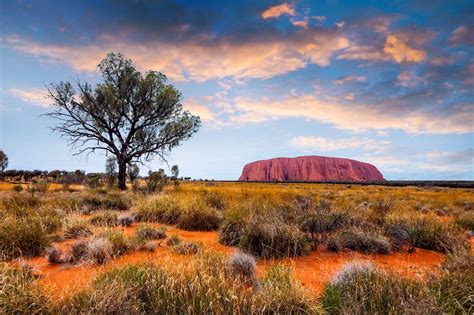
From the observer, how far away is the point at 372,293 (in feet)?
10.9

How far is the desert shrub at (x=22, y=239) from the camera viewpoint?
5.57 metres

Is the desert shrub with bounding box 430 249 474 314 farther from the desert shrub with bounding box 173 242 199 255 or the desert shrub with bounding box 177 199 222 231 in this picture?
the desert shrub with bounding box 177 199 222 231

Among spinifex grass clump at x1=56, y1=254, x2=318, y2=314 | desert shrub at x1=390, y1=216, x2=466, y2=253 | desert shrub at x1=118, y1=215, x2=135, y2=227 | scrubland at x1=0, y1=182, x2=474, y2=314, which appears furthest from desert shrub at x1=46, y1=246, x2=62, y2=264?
desert shrub at x1=390, y1=216, x2=466, y2=253

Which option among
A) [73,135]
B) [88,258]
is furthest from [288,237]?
[73,135]

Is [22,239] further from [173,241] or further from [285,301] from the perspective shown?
[285,301]

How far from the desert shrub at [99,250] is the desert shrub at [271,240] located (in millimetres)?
2710

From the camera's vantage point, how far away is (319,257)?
246 inches

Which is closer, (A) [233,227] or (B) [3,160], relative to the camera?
(A) [233,227]

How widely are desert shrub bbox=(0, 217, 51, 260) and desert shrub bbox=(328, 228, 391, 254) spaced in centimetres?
658

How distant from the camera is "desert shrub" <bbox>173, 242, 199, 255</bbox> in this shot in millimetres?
5645

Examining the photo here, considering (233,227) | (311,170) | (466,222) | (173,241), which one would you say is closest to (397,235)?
(233,227)

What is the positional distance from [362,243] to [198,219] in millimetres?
4946

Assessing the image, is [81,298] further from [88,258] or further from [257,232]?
[257,232]

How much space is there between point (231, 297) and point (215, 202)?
10.7m
